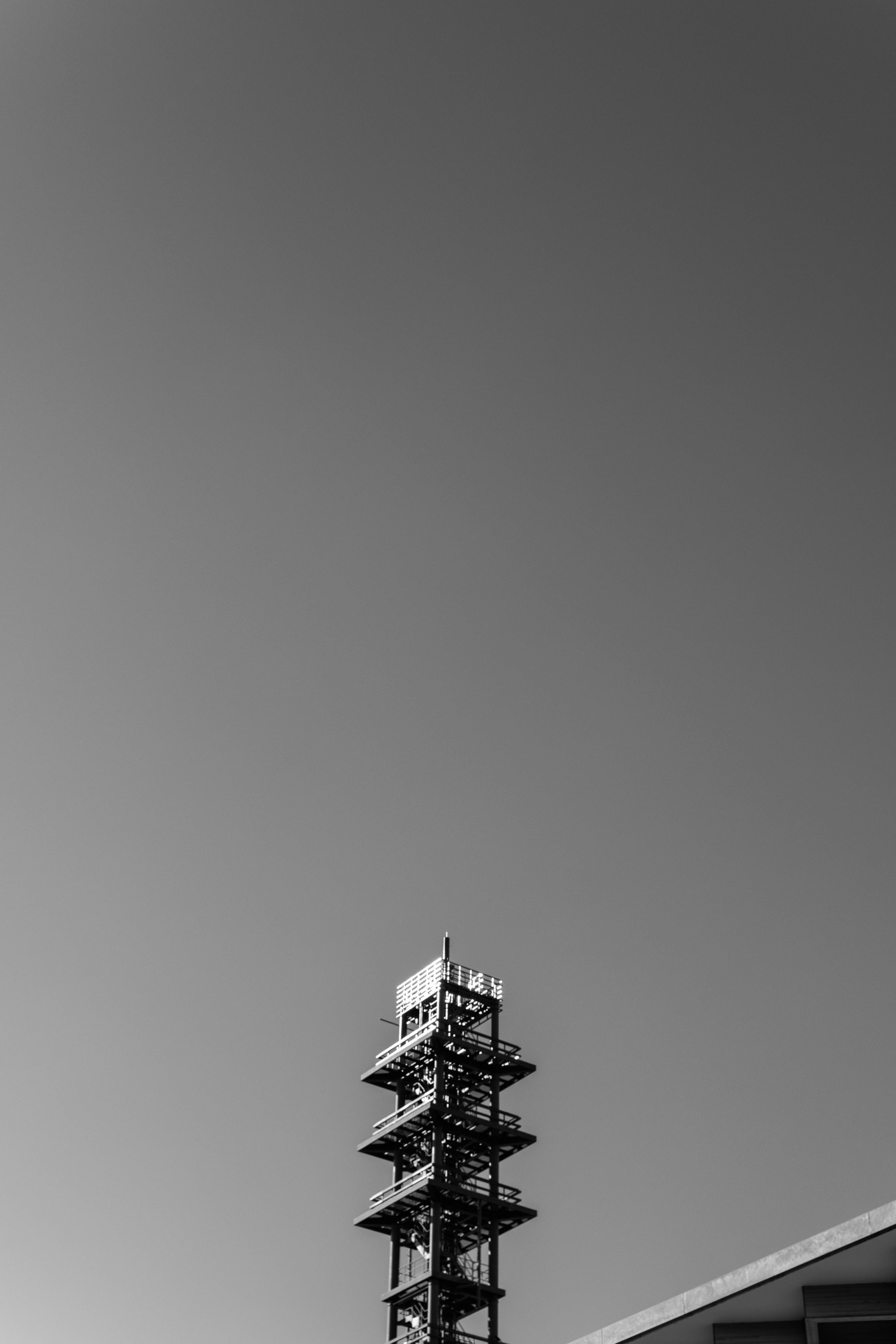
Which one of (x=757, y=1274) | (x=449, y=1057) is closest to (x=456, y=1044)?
(x=449, y=1057)

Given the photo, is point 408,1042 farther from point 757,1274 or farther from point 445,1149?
point 757,1274

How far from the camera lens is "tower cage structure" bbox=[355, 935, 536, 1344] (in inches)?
3115

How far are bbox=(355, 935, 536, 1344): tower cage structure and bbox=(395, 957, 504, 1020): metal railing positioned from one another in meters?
0.07

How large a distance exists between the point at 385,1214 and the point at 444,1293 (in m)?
5.50

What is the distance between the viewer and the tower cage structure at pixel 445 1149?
79125 millimetres

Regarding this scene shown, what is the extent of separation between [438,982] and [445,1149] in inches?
367

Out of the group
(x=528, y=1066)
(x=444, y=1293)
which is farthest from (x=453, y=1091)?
(x=444, y=1293)

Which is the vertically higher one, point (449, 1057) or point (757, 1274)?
point (449, 1057)

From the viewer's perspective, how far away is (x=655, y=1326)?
2948 cm

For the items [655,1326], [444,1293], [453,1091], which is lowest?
[655,1326]

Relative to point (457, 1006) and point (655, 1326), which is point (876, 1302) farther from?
point (457, 1006)

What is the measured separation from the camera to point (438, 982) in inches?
3423

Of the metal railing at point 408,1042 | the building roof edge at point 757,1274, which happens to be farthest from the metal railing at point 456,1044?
the building roof edge at point 757,1274

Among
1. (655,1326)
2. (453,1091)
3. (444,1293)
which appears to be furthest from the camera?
(453,1091)
